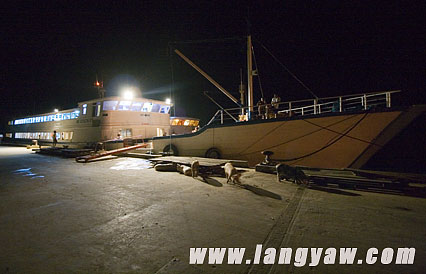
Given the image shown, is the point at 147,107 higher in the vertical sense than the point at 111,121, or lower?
higher

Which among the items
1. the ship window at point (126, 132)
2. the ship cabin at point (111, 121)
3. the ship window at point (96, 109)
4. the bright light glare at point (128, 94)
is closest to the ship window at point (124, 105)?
the ship cabin at point (111, 121)

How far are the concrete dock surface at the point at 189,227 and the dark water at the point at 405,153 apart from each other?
2.98 metres

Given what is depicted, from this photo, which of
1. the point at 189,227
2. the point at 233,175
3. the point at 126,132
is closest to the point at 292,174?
the point at 233,175

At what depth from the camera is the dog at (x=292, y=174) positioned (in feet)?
17.1

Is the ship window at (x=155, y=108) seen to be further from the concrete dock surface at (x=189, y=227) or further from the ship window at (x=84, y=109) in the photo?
the concrete dock surface at (x=189, y=227)

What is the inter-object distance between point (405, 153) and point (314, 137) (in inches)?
111

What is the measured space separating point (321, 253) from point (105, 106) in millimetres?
17792

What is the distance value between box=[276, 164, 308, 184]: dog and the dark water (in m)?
3.51

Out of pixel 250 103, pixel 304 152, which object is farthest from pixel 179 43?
pixel 304 152

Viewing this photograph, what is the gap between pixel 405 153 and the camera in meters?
6.33

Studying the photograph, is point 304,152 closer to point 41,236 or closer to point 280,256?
point 280,256

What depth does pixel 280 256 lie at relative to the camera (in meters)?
2.12

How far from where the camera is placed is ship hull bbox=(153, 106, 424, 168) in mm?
6350

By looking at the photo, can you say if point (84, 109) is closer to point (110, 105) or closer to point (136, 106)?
point (110, 105)
